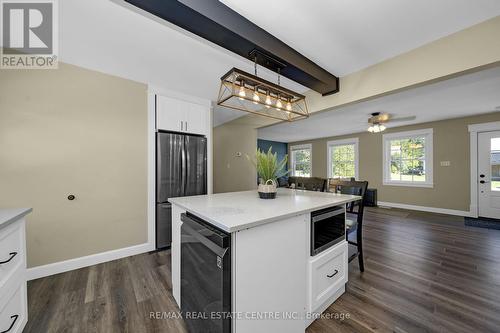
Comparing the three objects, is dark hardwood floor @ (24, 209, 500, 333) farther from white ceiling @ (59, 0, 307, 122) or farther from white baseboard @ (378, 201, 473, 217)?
white ceiling @ (59, 0, 307, 122)

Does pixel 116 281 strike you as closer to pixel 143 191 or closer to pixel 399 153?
pixel 143 191

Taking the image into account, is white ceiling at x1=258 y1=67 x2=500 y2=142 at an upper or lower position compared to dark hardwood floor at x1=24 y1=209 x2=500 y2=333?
upper

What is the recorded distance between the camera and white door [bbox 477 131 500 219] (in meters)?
4.21

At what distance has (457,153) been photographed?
15.4 ft

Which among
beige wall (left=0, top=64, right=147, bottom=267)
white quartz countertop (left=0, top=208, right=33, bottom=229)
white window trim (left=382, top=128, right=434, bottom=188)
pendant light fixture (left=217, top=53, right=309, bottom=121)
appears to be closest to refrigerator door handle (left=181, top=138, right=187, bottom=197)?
beige wall (left=0, top=64, right=147, bottom=267)

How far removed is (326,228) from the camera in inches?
64.8

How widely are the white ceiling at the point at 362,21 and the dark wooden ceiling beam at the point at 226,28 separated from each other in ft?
0.20

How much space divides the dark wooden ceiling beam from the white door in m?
5.28

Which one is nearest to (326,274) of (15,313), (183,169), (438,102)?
(15,313)

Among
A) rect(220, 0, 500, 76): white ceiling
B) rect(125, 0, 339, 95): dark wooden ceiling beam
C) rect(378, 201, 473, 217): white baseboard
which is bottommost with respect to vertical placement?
rect(378, 201, 473, 217): white baseboard

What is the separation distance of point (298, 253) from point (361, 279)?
1297mm

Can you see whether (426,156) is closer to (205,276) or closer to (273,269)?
(273,269)

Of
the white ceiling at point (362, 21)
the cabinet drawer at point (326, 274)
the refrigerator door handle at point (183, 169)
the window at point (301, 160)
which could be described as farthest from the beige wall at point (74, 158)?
the window at point (301, 160)

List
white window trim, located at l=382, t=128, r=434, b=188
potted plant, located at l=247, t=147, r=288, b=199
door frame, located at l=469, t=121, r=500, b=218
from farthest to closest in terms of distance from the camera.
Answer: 1. white window trim, located at l=382, t=128, r=434, b=188
2. door frame, located at l=469, t=121, r=500, b=218
3. potted plant, located at l=247, t=147, r=288, b=199
